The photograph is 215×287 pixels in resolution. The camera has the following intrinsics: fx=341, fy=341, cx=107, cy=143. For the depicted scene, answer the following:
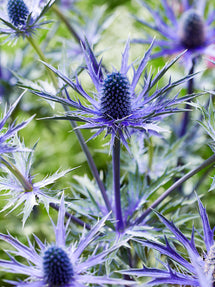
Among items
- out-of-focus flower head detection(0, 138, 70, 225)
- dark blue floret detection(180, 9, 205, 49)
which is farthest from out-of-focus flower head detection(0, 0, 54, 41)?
dark blue floret detection(180, 9, 205, 49)

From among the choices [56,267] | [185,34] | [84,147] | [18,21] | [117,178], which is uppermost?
[185,34]

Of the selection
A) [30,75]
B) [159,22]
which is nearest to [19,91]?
[30,75]

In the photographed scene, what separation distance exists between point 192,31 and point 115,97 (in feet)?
2.53

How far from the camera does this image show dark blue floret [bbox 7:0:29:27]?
0.89m

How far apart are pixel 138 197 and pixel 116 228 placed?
0.45ft

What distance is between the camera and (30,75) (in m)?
1.63

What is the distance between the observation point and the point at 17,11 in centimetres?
90

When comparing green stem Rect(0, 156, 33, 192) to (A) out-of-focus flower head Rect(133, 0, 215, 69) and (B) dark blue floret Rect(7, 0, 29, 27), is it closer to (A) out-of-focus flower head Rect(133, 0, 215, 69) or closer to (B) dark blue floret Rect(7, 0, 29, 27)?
(B) dark blue floret Rect(7, 0, 29, 27)

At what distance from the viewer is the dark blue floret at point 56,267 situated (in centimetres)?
63

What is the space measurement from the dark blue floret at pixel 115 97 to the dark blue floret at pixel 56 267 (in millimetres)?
324

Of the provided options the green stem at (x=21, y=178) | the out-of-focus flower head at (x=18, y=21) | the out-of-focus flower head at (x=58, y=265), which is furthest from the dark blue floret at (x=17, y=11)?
the out-of-focus flower head at (x=58, y=265)

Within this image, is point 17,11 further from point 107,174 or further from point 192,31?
point 192,31

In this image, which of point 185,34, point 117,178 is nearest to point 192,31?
point 185,34

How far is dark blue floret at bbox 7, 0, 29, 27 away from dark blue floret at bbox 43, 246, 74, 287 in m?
0.59
